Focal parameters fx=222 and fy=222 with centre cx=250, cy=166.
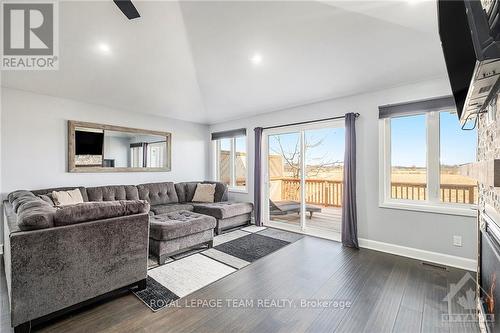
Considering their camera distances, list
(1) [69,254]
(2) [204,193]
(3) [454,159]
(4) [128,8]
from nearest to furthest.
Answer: (1) [69,254] → (4) [128,8] → (3) [454,159] → (2) [204,193]

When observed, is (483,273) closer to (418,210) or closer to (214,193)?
(418,210)

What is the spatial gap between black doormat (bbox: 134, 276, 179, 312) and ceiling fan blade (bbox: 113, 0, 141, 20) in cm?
268

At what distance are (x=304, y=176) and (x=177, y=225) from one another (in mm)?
2422

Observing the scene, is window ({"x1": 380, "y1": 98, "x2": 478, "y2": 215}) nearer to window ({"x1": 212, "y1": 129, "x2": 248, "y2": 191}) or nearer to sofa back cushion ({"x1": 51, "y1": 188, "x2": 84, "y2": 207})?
window ({"x1": 212, "y1": 129, "x2": 248, "y2": 191})

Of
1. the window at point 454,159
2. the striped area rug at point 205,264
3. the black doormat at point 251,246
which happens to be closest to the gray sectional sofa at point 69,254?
the striped area rug at point 205,264

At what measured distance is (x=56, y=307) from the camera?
5.59 feet

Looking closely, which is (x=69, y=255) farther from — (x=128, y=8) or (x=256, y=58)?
(x=256, y=58)

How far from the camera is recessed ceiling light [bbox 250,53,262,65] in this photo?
113 inches

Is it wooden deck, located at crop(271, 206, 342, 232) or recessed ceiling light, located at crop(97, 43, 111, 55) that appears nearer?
recessed ceiling light, located at crop(97, 43, 111, 55)

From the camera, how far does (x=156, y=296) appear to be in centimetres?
209

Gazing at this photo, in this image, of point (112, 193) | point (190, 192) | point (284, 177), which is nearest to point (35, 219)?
point (112, 193)

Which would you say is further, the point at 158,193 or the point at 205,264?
the point at 158,193

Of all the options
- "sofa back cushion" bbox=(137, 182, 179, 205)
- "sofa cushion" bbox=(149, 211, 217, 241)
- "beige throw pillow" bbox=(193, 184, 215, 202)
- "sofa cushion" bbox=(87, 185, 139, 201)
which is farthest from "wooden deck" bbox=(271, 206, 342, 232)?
"sofa cushion" bbox=(87, 185, 139, 201)
